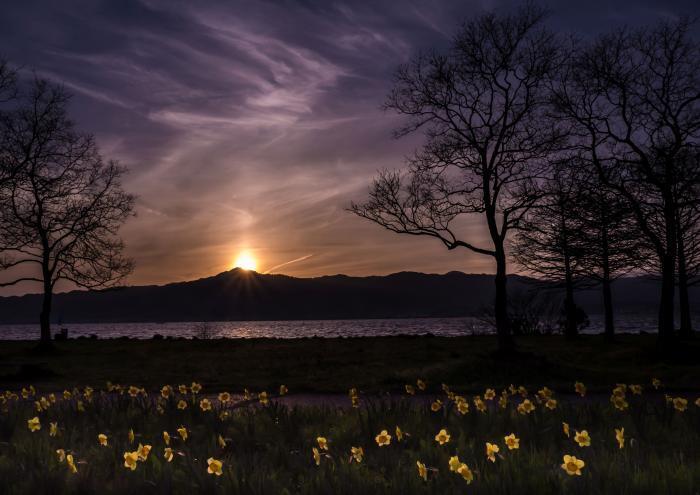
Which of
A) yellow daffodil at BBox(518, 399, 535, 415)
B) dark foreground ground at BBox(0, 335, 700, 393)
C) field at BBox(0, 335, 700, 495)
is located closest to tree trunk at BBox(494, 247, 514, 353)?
dark foreground ground at BBox(0, 335, 700, 393)

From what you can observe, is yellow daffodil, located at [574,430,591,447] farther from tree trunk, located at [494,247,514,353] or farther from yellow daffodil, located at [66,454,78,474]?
tree trunk, located at [494,247,514,353]

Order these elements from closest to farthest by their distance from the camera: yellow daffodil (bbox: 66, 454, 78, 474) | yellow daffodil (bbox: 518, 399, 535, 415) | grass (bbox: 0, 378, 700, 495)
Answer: grass (bbox: 0, 378, 700, 495) → yellow daffodil (bbox: 66, 454, 78, 474) → yellow daffodil (bbox: 518, 399, 535, 415)

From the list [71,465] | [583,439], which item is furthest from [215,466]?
[583,439]

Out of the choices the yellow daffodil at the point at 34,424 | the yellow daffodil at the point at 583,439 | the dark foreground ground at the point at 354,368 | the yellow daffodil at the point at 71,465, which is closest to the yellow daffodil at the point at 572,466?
the yellow daffodil at the point at 583,439

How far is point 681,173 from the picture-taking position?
69.4 ft

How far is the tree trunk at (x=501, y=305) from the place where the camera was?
68.9ft

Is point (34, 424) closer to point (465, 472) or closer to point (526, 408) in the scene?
point (465, 472)

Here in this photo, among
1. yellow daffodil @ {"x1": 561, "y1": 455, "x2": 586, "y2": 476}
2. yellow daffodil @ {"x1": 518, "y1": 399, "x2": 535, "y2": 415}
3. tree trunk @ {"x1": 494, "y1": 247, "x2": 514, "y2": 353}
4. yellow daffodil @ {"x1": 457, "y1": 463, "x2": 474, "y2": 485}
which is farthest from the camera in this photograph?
tree trunk @ {"x1": 494, "y1": 247, "x2": 514, "y2": 353}

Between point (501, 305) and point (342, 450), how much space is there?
1618cm

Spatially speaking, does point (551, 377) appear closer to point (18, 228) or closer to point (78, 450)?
point (78, 450)

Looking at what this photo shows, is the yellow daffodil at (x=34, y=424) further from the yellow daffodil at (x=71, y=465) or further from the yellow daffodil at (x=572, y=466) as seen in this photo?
the yellow daffodil at (x=572, y=466)

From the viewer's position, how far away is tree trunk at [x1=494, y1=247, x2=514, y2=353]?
21000mm

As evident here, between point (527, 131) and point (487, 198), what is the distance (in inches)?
104

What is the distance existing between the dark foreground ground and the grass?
647 cm
